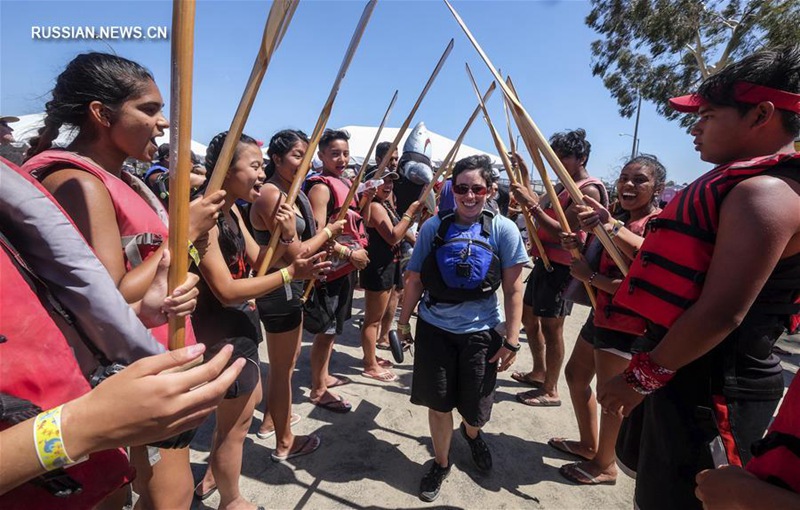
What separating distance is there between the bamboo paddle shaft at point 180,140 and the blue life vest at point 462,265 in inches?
67.2

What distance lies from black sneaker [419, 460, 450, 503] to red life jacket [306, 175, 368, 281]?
167cm

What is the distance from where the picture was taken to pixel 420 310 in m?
2.75

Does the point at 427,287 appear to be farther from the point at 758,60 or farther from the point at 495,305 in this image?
the point at 758,60

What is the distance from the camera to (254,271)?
2.38 m

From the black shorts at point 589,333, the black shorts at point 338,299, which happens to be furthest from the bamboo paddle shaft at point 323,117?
the black shorts at point 589,333

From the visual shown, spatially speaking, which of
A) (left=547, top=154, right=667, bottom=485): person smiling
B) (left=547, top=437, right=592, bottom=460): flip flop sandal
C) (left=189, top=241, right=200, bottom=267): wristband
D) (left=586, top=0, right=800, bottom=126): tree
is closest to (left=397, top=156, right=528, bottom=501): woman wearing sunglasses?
(left=547, top=154, right=667, bottom=485): person smiling

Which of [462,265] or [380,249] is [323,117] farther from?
[380,249]

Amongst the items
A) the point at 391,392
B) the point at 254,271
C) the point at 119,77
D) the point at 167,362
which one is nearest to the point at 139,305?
the point at 167,362

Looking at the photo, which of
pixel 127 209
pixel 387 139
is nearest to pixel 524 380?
pixel 127 209

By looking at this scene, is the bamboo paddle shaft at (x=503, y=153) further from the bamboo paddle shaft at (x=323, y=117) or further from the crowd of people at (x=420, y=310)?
the bamboo paddle shaft at (x=323, y=117)

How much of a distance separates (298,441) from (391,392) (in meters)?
1.20

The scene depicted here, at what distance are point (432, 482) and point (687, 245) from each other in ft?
7.13

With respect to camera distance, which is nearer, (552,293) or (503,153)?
(503,153)

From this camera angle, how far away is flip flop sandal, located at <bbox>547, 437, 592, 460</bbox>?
303cm
